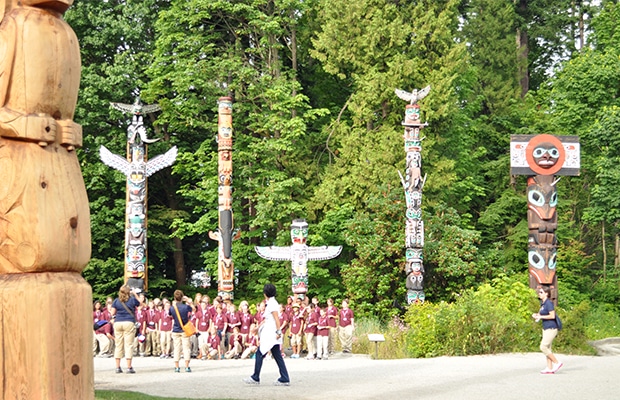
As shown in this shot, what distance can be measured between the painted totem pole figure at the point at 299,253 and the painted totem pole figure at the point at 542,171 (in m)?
6.22

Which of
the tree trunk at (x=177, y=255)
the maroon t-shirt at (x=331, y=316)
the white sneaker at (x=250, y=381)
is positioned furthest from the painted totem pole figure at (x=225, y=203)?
the white sneaker at (x=250, y=381)

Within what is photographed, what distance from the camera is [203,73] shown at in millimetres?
34844

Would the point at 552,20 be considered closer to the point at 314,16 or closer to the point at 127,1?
the point at 314,16

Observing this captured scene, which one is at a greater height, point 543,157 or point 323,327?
point 543,157

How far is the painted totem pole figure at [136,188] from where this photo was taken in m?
28.3

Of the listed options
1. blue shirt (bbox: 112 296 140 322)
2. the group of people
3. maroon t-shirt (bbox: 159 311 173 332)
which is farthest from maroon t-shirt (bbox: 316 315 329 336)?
blue shirt (bbox: 112 296 140 322)

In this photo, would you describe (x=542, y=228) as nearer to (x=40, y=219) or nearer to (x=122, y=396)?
(x=122, y=396)

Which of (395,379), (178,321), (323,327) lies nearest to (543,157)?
(323,327)

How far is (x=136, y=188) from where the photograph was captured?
97.0 ft

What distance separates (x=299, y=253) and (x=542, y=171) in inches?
306

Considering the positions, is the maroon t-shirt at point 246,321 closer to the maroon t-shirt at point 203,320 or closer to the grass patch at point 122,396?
the maroon t-shirt at point 203,320

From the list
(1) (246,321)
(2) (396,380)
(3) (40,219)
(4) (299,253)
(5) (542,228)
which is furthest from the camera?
(4) (299,253)

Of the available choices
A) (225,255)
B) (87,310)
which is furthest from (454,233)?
(87,310)

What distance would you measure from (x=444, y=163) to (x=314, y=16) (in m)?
9.20
